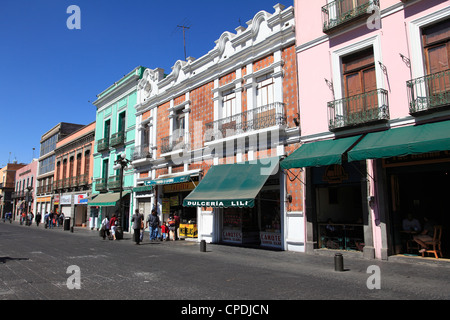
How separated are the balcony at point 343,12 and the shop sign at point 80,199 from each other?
25.0 metres

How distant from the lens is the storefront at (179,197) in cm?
1764

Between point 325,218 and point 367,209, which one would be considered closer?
point 367,209

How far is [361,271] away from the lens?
8.70m

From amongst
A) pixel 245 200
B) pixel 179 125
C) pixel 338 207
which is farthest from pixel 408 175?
pixel 179 125

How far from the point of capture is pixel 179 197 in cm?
1920

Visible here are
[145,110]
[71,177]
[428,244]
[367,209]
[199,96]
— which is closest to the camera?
[428,244]

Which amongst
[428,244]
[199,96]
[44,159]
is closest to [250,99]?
[199,96]

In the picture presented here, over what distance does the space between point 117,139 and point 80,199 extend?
30.0 feet

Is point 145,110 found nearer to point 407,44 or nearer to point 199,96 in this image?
point 199,96

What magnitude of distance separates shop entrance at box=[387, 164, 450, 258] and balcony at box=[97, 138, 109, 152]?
22.0 metres

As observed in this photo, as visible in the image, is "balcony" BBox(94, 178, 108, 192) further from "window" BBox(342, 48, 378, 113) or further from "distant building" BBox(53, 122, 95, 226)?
"window" BBox(342, 48, 378, 113)

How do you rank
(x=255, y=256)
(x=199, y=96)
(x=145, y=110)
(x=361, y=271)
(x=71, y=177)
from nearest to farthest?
(x=361, y=271) → (x=255, y=256) → (x=199, y=96) → (x=145, y=110) → (x=71, y=177)

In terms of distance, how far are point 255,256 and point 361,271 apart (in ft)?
13.4

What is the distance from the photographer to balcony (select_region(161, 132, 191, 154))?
18.5m
